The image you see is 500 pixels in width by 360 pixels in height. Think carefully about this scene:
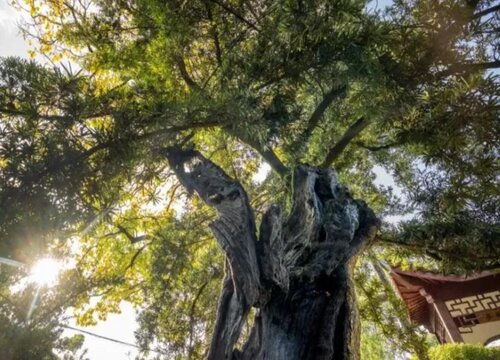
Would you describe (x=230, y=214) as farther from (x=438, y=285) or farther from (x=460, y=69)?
(x=438, y=285)

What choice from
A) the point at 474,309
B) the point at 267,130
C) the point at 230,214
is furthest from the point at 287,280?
the point at 474,309

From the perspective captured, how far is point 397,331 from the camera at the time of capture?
3.43 meters

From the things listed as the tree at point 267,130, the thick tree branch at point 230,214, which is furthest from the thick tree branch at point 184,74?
the thick tree branch at point 230,214

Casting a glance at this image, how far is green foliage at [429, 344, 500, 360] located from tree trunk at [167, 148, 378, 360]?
179 inches

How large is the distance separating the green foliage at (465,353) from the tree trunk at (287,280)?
454 cm

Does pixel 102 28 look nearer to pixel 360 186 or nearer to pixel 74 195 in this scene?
pixel 74 195

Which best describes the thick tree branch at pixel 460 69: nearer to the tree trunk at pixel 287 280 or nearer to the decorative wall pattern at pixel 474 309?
the tree trunk at pixel 287 280

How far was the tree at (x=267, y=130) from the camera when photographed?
1.57 meters

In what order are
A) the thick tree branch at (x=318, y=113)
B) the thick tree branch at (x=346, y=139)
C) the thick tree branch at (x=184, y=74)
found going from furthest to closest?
the thick tree branch at (x=346, y=139)
the thick tree branch at (x=184, y=74)
the thick tree branch at (x=318, y=113)

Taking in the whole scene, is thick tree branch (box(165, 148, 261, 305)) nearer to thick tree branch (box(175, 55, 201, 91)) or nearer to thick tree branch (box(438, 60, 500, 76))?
thick tree branch (box(175, 55, 201, 91))

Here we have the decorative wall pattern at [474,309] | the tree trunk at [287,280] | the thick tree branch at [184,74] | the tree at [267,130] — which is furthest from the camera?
the decorative wall pattern at [474,309]

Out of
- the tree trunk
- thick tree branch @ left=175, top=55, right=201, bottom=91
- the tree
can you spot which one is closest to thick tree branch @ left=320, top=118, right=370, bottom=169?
the tree

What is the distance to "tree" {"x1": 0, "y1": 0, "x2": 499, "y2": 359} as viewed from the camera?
5.16ft

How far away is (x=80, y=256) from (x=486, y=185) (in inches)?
228
